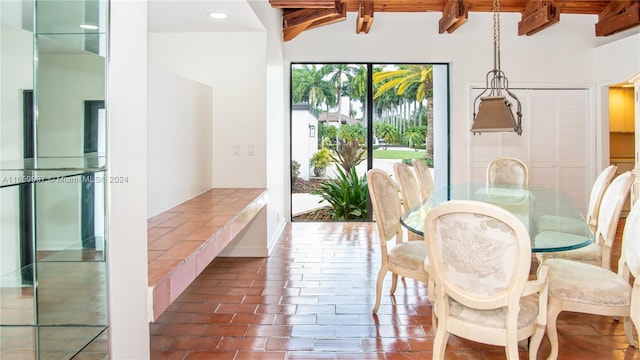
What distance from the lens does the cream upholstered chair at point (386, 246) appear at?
2.60m

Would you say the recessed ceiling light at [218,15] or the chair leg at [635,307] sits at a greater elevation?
the recessed ceiling light at [218,15]

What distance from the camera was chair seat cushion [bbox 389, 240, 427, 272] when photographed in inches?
102

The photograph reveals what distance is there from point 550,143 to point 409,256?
4471 millimetres

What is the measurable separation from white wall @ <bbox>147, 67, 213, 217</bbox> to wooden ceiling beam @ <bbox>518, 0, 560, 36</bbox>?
4183 millimetres

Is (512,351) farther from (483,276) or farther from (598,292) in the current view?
(598,292)

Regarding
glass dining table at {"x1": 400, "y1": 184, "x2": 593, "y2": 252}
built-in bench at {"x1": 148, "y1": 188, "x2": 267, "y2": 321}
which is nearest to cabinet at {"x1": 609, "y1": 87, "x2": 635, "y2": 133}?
glass dining table at {"x1": 400, "y1": 184, "x2": 593, "y2": 252}

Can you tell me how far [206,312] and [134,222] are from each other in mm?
1431

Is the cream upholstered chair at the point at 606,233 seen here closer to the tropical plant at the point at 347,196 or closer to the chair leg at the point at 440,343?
the chair leg at the point at 440,343

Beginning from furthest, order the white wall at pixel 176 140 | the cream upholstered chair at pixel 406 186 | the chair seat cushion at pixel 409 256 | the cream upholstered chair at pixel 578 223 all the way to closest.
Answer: the cream upholstered chair at pixel 406 186 < the white wall at pixel 176 140 < the chair seat cushion at pixel 409 256 < the cream upholstered chair at pixel 578 223

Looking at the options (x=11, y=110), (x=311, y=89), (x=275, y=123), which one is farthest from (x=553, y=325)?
(x=311, y=89)

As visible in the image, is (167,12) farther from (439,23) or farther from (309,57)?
(439,23)

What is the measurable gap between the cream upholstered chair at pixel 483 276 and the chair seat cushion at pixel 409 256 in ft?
2.33

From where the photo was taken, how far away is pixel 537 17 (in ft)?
17.2

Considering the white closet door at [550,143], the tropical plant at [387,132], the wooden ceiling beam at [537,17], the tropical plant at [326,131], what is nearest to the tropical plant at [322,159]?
the tropical plant at [326,131]
